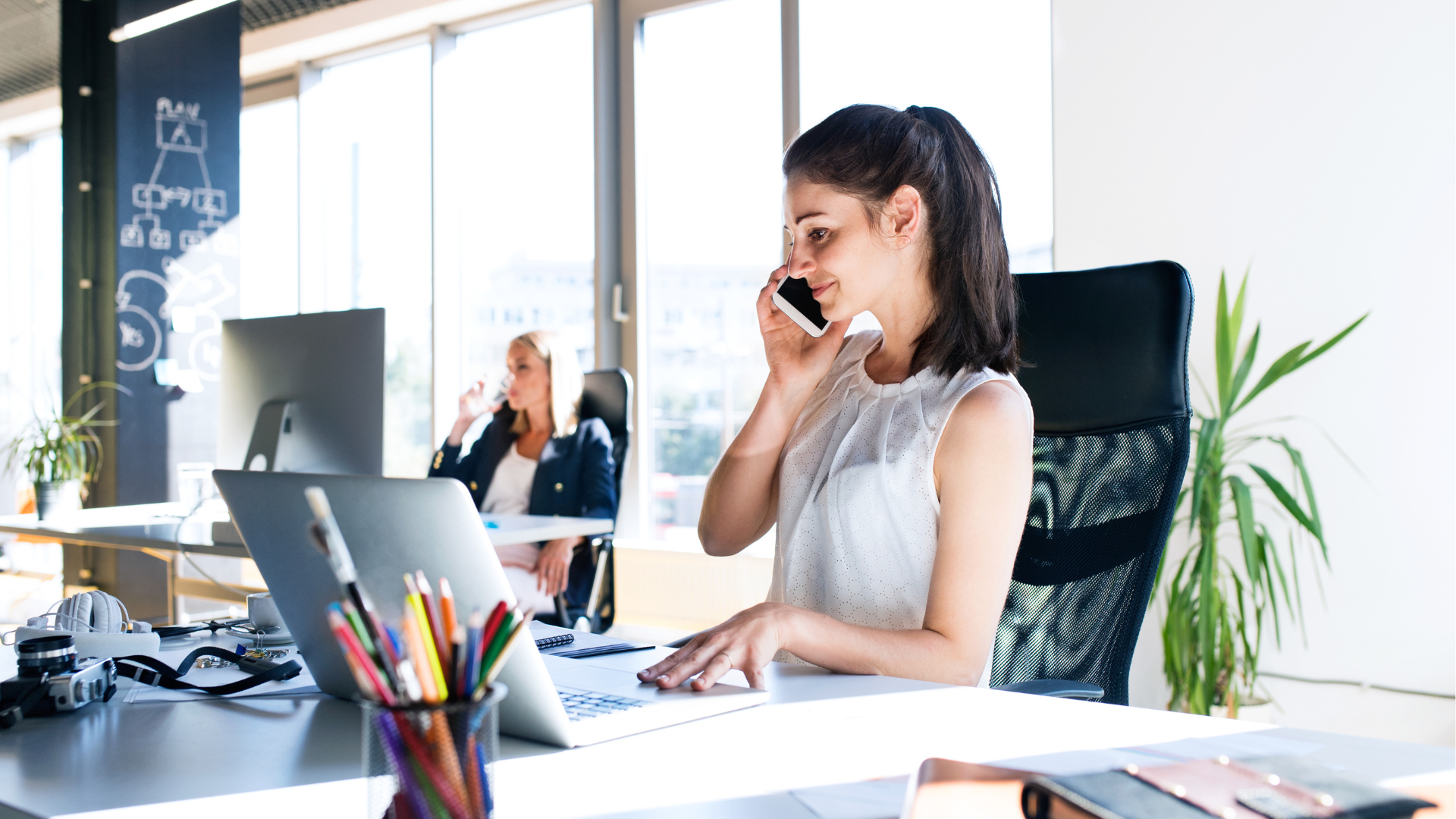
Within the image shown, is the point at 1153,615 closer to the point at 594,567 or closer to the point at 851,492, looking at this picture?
the point at 594,567

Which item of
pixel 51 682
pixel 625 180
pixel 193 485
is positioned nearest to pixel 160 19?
pixel 625 180

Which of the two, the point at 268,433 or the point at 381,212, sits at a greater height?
the point at 381,212

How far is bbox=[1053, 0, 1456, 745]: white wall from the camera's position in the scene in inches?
102

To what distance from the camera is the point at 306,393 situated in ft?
7.47

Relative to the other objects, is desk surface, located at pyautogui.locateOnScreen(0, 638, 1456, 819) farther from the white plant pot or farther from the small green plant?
the small green plant

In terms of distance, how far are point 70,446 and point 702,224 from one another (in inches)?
101

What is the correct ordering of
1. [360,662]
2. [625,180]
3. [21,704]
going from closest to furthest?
[360,662], [21,704], [625,180]

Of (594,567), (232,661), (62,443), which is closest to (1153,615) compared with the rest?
(594,567)

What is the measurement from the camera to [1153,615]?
296cm

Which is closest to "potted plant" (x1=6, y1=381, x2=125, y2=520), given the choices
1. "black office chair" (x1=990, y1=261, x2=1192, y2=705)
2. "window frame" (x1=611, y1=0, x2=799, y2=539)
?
"window frame" (x1=611, y1=0, x2=799, y2=539)

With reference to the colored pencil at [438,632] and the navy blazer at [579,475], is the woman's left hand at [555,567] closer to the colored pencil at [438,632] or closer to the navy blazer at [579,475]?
the navy blazer at [579,475]

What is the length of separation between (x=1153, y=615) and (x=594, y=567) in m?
1.60

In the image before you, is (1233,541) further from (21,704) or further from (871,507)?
(21,704)

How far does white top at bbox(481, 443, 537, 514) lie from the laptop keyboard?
2.45m
